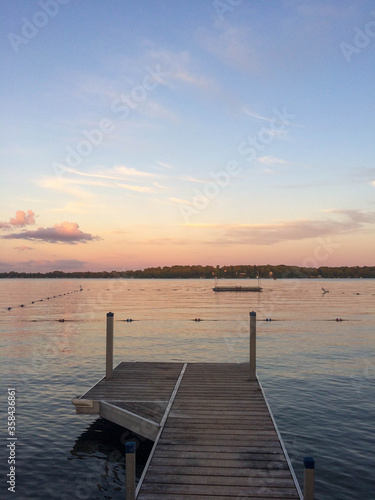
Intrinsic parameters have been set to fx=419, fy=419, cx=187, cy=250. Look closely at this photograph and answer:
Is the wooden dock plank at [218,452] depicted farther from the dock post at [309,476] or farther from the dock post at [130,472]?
the dock post at [309,476]

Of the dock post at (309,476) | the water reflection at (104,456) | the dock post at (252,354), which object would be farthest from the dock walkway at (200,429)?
the water reflection at (104,456)

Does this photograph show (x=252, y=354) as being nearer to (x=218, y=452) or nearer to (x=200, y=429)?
(x=200, y=429)

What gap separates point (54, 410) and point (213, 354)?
15624 mm

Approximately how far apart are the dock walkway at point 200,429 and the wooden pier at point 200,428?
2 centimetres

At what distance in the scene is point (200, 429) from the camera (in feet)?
36.1

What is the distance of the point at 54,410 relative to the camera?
17.8 meters

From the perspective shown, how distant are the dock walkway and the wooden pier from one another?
0.02m

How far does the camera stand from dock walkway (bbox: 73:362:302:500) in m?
8.29

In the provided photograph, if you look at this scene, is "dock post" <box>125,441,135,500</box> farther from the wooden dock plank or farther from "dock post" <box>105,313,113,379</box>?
"dock post" <box>105,313,113,379</box>

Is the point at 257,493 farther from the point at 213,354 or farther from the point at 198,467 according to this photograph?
the point at 213,354

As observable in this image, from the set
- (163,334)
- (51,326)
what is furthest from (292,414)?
(51,326)

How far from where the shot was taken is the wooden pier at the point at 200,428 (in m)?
8.29

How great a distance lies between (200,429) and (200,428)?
0.26 feet

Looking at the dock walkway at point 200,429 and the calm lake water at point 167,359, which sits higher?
the dock walkway at point 200,429
